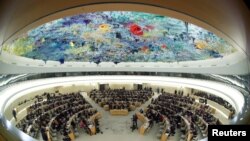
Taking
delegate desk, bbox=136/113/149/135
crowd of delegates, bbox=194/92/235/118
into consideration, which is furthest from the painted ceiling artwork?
delegate desk, bbox=136/113/149/135

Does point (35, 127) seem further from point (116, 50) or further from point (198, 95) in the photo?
point (198, 95)

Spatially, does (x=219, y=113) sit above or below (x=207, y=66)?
below

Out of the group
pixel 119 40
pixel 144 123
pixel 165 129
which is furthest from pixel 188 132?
pixel 119 40

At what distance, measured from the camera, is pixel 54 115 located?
18.6 m

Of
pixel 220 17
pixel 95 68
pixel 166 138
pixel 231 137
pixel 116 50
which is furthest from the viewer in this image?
pixel 95 68

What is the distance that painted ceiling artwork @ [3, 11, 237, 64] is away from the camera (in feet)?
59.2

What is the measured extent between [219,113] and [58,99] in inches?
469

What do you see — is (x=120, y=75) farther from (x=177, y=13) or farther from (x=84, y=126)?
(x=177, y=13)

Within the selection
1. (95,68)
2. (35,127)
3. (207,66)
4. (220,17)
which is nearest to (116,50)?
(95,68)

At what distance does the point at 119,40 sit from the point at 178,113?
723 cm

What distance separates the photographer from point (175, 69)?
2747cm

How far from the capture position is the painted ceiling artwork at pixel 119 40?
18031 mm

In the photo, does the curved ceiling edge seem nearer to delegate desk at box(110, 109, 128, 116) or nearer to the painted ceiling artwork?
the painted ceiling artwork

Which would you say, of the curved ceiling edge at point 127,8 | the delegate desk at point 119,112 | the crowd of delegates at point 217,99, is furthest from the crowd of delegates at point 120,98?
the curved ceiling edge at point 127,8
